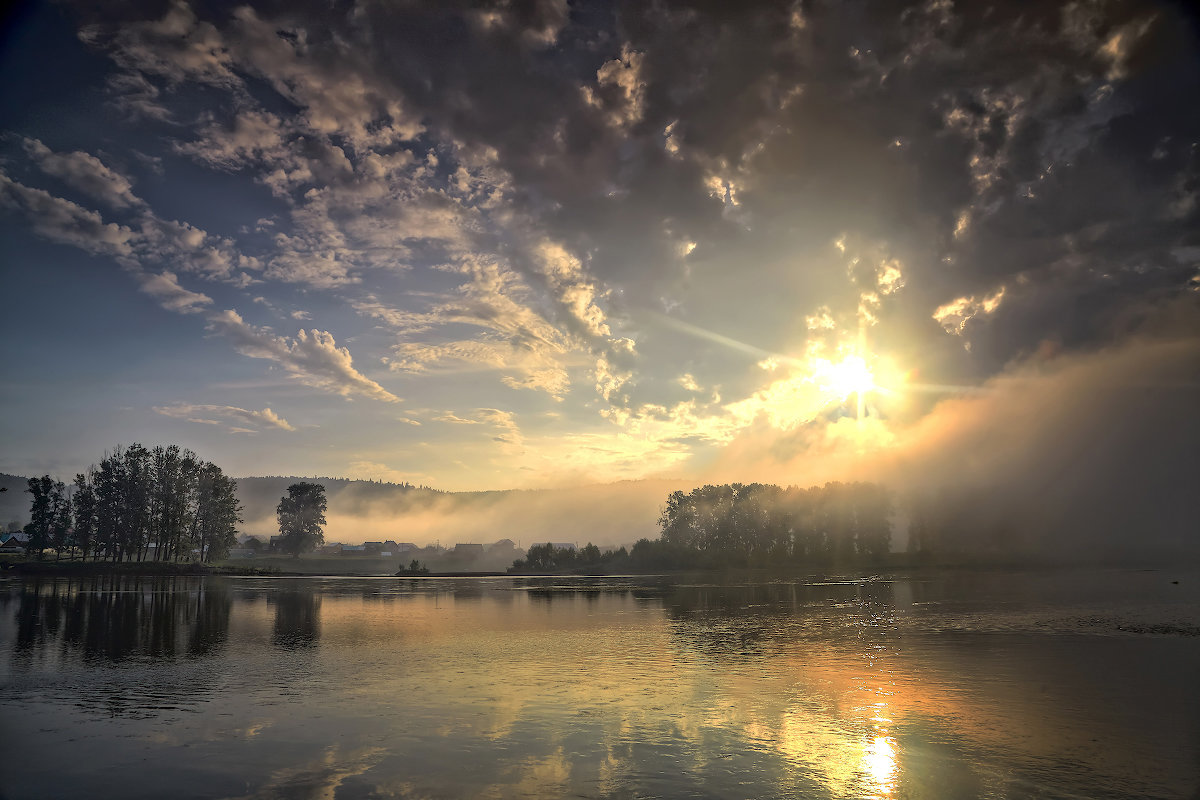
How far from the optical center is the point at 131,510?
141750mm

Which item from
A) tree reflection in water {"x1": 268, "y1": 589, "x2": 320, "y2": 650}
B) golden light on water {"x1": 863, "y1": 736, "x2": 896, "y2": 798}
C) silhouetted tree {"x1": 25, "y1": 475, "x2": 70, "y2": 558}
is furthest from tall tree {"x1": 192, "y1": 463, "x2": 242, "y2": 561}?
golden light on water {"x1": 863, "y1": 736, "x2": 896, "y2": 798}

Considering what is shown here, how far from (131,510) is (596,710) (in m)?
159

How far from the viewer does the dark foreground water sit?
1670 centimetres

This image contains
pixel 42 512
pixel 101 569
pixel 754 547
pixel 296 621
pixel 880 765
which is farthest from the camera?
pixel 754 547

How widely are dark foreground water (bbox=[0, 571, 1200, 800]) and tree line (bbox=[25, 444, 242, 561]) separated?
107923 mm

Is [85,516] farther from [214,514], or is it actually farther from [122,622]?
[122,622]

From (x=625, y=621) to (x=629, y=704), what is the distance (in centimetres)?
3214

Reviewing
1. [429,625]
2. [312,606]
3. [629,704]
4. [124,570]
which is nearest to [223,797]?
[629,704]

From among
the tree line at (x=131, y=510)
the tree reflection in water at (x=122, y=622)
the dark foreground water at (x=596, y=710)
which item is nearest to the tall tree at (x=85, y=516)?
the tree line at (x=131, y=510)

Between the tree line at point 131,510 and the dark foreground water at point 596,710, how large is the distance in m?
108

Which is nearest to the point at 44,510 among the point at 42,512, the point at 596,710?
the point at 42,512

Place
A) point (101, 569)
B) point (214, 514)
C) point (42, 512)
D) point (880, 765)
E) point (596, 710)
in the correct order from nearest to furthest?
point (880, 765) → point (596, 710) → point (101, 569) → point (42, 512) → point (214, 514)

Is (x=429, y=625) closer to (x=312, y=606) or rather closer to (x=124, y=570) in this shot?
(x=312, y=606)

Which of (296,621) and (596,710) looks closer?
(596,710)
